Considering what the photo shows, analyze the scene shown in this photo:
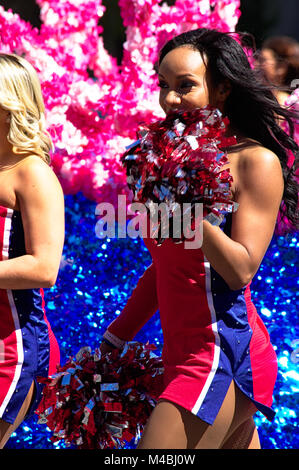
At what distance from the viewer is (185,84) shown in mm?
2010

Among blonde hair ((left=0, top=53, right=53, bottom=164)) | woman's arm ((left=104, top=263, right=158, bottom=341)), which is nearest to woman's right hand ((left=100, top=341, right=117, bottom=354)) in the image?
woman's arm ((left=104, top=263, right=158, bottom=341))

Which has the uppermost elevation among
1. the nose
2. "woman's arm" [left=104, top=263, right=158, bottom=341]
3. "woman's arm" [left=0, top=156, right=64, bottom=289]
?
the nose

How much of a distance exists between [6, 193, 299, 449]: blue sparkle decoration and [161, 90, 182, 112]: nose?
1140 millimetres

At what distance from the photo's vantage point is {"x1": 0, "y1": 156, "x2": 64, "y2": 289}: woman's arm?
6.36 ft

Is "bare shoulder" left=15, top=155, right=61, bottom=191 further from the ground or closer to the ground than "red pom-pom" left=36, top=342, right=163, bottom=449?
further from the ground

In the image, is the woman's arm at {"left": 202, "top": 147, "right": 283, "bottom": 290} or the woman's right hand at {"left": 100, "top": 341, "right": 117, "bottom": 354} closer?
the woman's arm at {"left": 202, "top": 147, "right": 283, "bottom": 290}

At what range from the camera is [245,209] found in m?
1.86

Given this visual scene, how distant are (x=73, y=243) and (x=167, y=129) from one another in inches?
52.9

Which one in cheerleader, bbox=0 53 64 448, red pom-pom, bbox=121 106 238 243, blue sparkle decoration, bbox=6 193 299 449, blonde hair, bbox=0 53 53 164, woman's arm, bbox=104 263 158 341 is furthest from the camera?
blue sparkle decoration, bbox=6 193 299 449

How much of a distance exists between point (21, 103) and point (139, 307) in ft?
2.39

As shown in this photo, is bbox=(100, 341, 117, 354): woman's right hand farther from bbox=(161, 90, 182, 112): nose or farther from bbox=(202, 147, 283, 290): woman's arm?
bbox=(161, 90, 182, 112): nose
